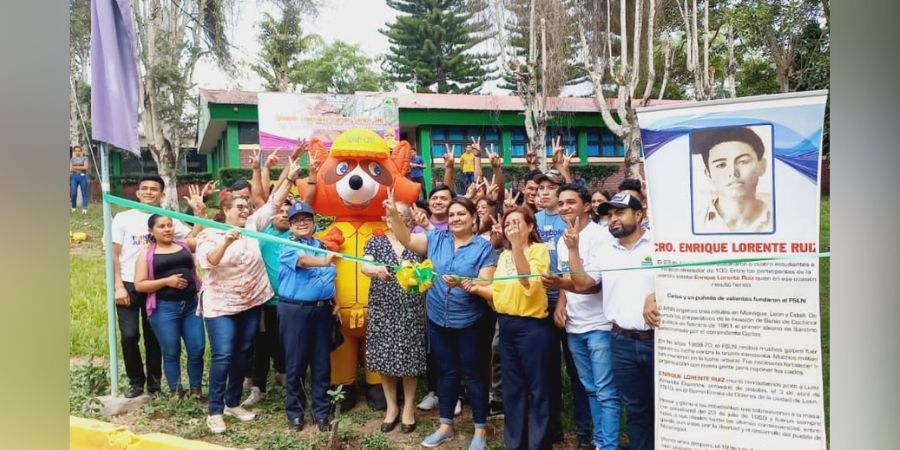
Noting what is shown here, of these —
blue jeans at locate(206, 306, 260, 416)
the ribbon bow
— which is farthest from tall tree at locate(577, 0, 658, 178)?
blue jeans at locate(206, 306, 260, 416)

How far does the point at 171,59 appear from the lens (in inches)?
137

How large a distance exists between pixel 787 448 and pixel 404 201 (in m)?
1.97

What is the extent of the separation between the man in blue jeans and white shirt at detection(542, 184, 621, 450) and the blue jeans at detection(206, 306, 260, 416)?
1.53 m

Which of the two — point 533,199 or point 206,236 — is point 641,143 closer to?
point 533,199

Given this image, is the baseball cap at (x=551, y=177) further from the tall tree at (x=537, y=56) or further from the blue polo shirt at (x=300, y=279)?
the blue polo shirt at (x=300, y=279)

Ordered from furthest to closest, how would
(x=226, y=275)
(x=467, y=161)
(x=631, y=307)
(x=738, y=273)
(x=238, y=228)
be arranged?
(x=467, y=161)
(x=226, y=275)
(x=238, y=228)
(x=631, y=307)
(x=738, y=273)

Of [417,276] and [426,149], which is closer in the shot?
[417,276]

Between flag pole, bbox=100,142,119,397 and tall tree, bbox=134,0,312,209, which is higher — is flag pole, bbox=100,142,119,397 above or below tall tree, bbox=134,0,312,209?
below

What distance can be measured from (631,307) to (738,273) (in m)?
0.42

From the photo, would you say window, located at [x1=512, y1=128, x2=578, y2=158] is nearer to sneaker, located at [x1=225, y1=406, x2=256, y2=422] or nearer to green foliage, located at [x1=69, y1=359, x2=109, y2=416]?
sneaker, located at [x1=225, y1=406, x2=256, y2=422]

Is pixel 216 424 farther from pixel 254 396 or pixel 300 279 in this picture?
pixel 300 279

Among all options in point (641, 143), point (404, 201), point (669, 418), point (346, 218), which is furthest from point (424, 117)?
point (669, 418)

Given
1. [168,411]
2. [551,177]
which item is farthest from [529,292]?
[168,411]

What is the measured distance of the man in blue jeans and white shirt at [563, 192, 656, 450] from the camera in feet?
8.32
